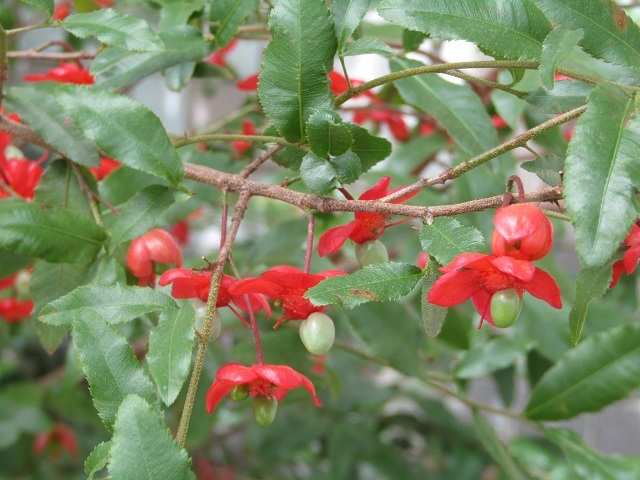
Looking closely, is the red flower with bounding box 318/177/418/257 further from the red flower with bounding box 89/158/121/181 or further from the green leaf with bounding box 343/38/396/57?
the red flower with bounding box 89/158/121/181

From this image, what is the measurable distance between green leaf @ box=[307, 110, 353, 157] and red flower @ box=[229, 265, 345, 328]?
8cm

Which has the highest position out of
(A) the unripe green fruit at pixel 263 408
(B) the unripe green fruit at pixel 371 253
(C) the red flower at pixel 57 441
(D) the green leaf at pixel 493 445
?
(B) the unripe green fruit at pixel 371 253

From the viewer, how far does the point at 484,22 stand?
487mm

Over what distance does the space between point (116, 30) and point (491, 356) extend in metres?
0.61

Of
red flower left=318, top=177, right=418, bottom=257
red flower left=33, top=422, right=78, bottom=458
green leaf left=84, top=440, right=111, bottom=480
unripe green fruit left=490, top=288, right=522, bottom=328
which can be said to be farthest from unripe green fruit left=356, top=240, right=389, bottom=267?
red flower left=33, top=422, right=78, bottom=458

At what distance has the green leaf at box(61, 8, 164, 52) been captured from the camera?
1.92 ft

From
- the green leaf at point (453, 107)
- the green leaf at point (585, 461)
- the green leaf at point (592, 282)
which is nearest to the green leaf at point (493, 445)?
the green leaf at point (585, 461)

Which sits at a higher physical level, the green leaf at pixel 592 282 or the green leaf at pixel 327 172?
the green leaf at pixel 592 282

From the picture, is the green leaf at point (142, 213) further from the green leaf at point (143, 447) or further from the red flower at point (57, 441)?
the red flower at point (57, 441)

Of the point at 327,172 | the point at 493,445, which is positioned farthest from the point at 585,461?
the point at 327,172

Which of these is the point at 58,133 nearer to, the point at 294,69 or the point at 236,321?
the point at 294,69

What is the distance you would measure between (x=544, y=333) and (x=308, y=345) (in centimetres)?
62

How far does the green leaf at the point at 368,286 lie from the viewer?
0.44 meters

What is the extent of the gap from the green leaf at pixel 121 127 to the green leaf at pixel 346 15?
156 millimetres
